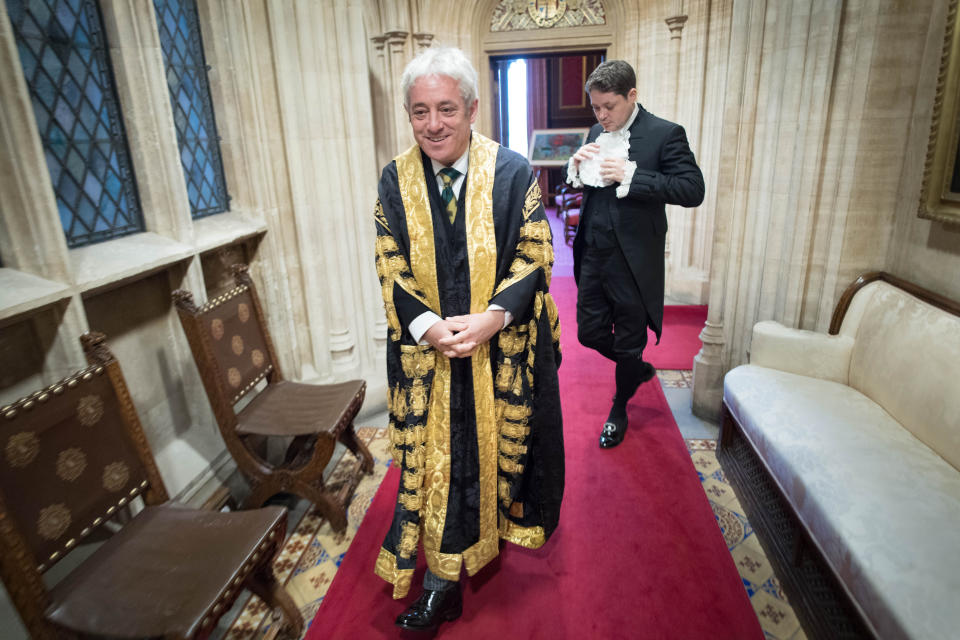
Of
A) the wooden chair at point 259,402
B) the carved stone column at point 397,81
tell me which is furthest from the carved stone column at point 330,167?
the carved stone column at point 397,81

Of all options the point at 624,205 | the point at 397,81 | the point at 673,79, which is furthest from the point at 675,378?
the point at 397,81

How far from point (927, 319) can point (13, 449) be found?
124 inches

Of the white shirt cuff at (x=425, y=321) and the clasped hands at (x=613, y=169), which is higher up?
the clasped hands at (x=613, y=169)

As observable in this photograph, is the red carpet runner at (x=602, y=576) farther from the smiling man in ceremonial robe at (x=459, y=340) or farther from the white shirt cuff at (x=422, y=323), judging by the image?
the white shirt cuff at (x=422, y=323)

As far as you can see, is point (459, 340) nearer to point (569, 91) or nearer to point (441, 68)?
point (441, 68)

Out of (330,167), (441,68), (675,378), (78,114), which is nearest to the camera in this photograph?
(441,68)

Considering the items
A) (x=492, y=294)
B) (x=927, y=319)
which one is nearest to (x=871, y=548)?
(x=927, y=319)

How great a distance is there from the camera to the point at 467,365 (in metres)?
1.93

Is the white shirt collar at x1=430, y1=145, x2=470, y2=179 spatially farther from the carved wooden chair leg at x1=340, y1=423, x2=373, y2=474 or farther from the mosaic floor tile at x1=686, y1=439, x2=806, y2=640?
the mosaic floor tile at x1=686, y1=439, x2=806, y2=640

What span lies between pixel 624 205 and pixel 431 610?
199 cm

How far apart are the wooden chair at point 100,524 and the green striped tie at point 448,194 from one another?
3.82 ft

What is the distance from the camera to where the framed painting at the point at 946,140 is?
6.97 ft

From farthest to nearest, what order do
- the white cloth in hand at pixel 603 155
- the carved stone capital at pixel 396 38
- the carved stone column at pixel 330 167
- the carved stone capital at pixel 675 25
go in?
the carved stone capital at pixel 396 38, the carved stone capital at pixel 675 25, the carved stone column at pixel 330 167, the white cloth in hand at pixel 603 155

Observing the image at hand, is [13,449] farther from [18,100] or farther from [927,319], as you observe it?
[927,319]
